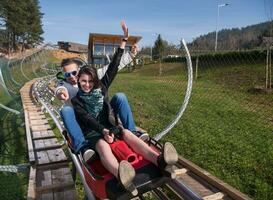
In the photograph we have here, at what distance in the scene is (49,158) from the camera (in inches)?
199

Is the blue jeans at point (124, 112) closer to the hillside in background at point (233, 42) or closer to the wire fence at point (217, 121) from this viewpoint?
the wire fence at point (217, 121)

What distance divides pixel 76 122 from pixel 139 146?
0.73m

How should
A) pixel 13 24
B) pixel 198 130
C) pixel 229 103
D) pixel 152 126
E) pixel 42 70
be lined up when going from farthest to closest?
pixel 13 24 → pixel 42 70 → pixel 229 103 → pixel 152 126 → pixel 198 130

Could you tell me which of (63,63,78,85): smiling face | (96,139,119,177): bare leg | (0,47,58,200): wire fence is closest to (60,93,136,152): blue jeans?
(96,139,119,177): bare leg

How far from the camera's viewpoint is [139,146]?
3191 mm

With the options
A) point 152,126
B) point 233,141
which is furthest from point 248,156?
point 152,126

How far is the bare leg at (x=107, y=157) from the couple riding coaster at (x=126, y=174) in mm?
60

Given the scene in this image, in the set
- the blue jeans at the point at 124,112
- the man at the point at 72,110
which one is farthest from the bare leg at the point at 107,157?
the blue jeans at the point at 124,112

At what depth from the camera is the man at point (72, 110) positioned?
335 centimetres

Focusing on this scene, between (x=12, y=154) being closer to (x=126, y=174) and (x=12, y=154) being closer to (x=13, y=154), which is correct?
(x=13, y=154)

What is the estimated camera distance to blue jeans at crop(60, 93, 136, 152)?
3.33m

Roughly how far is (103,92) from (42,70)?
20.0 m

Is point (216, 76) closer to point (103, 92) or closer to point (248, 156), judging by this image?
point (248, 156)

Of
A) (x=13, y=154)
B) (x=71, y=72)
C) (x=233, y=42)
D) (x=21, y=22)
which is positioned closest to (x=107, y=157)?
(x=71, y=72)
